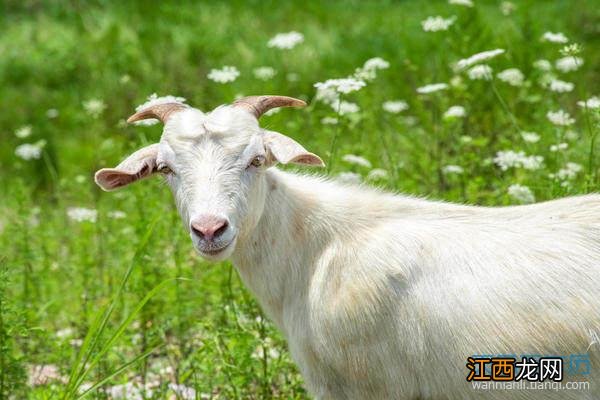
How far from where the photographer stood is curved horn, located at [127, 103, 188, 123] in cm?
434

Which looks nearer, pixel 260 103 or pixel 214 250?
pixel 214 250

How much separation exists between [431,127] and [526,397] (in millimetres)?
3528

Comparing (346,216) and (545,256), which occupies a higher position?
(346,216)

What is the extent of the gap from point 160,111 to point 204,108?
199 inches

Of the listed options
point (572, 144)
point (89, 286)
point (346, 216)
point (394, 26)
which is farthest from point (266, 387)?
point (394, 26)

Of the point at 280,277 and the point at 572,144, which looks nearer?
the point at 280,277

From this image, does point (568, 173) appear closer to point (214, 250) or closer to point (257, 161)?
point (257, 161)

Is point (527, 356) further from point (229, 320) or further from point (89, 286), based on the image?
point (89, 286)

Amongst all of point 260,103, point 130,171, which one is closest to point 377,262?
point 260,103

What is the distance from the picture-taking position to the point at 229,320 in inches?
215

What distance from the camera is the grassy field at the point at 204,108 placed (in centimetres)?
512

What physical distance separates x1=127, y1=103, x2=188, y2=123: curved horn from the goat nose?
2.29 feet

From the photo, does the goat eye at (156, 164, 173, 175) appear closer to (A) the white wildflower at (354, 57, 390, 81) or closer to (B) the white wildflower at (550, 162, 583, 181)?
(A) the white wildflower at (354, 57, 390, 81)

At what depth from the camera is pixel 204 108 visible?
30.8 feet
